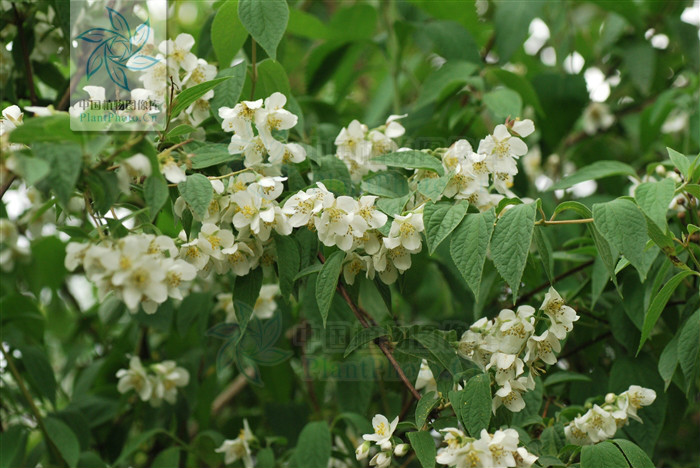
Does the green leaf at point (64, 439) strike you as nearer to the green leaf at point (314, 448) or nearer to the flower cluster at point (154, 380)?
the flower cluster at point (154, 380)

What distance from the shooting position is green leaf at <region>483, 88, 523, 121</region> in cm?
146

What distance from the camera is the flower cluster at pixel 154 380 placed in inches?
59.7

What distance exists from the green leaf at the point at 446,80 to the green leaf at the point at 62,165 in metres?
0.96

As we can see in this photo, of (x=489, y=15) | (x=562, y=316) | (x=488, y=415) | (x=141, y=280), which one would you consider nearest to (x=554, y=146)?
(x=489, y=15)

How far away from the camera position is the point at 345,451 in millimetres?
1533

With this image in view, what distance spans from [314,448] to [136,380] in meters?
0.47

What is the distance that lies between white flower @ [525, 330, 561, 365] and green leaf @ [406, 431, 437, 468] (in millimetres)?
203

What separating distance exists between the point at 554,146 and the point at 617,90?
52cm

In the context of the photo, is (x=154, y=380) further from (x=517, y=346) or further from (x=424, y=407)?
(x=517, y=346)

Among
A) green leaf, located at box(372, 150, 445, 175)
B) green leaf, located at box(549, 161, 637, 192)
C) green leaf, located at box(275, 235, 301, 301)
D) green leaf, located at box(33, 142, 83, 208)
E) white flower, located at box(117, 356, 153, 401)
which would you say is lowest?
white flower, located at box(117, 356, 153, 401)

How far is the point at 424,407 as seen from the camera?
3.36 feet

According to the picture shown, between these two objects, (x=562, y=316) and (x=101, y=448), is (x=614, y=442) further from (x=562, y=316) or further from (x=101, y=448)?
(x=101, y=448)

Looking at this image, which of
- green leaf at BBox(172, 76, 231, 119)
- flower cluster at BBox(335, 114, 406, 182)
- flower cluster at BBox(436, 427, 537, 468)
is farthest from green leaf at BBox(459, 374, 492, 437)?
green leaf at BBox(172, 76, 231, 119)

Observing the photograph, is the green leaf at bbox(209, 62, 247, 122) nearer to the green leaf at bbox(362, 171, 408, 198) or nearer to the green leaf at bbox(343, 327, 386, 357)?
the green leaf at bbox(362, 171, 408, 198)
